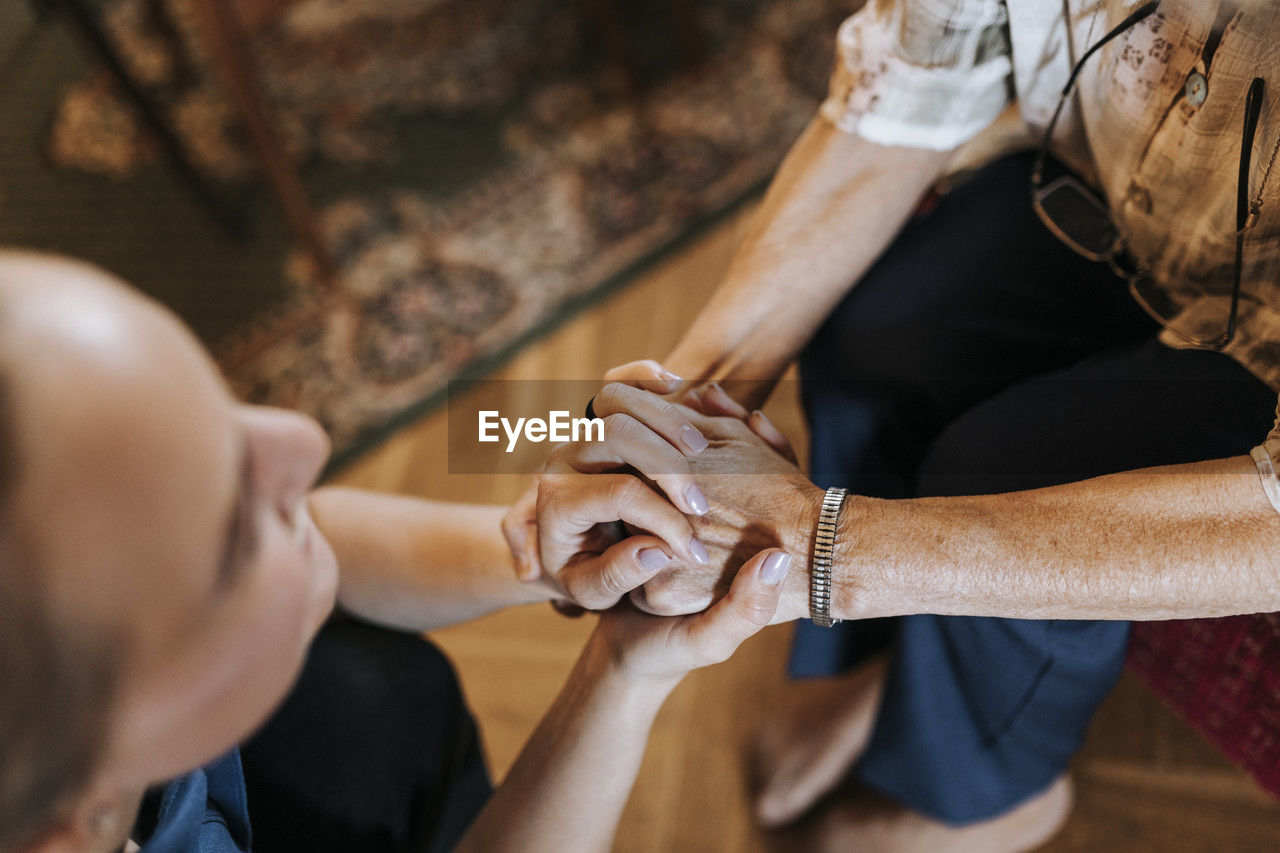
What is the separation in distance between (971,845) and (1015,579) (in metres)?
0.61

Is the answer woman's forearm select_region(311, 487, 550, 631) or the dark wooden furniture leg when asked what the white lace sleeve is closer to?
woman's forearm select_region(311, 487, 550, 631)

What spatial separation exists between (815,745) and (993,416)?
0.57m

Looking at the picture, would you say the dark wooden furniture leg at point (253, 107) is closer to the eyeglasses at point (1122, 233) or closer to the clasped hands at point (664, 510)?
the clasped hands at point (664, 510)

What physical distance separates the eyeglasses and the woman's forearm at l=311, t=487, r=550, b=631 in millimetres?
625

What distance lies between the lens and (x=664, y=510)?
27.4 inches

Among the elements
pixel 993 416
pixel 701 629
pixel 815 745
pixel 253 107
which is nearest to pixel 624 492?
pixel 701 629

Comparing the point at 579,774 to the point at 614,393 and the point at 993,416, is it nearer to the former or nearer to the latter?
the point at 614,393

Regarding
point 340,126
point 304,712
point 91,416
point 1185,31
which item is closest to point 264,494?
point 91,416

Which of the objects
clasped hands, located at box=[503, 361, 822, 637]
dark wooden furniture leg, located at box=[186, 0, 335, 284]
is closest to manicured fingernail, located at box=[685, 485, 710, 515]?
clasped hands, located at box=[503, 361, 822, 637]

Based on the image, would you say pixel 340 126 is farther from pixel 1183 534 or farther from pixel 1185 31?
pixel 1183 534

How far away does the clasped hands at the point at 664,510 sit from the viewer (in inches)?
27.5

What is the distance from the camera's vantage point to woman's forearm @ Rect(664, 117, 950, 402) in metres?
0.89

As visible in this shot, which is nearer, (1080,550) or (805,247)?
(1080,550)

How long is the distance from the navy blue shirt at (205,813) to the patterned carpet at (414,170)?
1123mm
